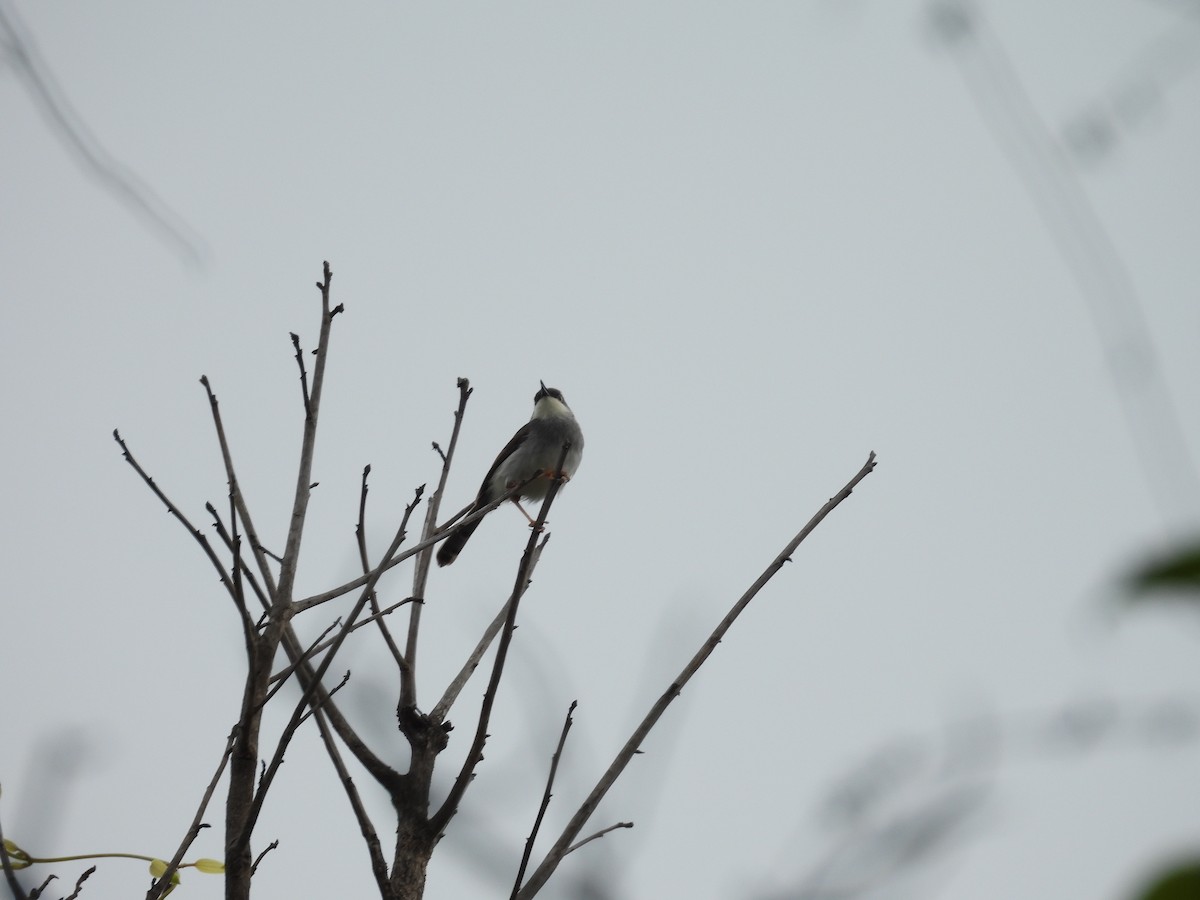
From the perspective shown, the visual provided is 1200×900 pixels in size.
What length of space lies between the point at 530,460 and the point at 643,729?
6303mm

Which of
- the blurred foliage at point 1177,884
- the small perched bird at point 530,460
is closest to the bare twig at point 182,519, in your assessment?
the blurred foliage at point 1177,884

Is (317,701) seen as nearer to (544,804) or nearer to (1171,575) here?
(544,804)

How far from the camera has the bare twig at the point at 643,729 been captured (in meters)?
A: 2.79

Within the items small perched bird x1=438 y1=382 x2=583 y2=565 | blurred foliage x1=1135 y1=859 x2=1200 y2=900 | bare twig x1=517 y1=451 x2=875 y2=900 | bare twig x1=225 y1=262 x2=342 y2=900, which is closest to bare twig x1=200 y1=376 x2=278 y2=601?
bare twig x1=225 y1=262 x2=342 y2=900

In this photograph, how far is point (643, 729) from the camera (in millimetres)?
2928

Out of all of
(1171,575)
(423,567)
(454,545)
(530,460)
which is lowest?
(1171,575)

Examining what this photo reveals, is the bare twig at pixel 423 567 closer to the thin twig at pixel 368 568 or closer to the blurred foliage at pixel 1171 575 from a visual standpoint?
the thin twig at pixel 368 568

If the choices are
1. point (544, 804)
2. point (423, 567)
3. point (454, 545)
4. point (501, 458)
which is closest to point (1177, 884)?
point (544, 804)

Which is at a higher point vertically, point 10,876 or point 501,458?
point 501,458

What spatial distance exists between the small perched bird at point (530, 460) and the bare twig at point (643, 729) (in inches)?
211

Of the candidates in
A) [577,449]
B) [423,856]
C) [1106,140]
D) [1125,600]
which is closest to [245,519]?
[423,856]

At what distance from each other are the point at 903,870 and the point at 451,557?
756cm

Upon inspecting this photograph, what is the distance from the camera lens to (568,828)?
9.30 ft

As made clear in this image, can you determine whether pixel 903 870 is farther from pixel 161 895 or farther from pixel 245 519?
pixel 245 519
